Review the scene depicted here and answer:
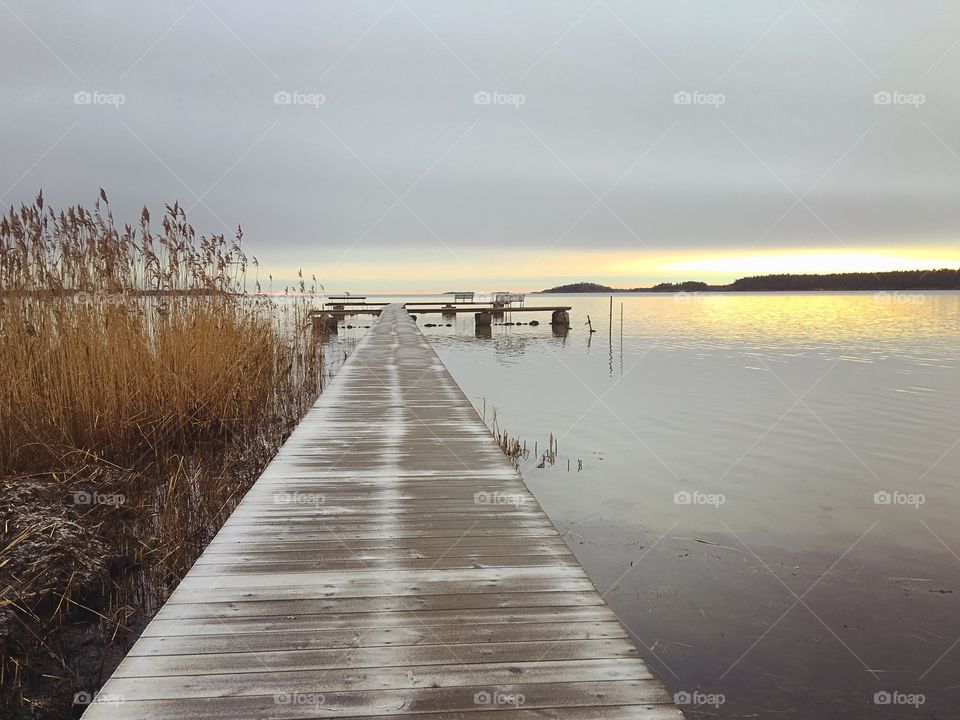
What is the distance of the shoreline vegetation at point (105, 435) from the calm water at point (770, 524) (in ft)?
9.31

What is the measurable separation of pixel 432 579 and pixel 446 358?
1604 centimetres

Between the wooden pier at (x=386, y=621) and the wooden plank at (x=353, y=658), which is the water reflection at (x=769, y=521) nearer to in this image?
the wooden pier at (x=386, y=621)

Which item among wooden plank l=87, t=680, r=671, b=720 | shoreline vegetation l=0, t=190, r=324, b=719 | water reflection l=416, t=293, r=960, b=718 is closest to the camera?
wooden plank l=87, t=680, r=671, b=720

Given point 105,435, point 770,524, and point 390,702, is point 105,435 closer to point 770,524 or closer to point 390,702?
point 390,702

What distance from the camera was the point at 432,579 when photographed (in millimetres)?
2326

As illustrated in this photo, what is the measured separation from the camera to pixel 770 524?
18.5 ft

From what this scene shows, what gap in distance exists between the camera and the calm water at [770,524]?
3.47 metres

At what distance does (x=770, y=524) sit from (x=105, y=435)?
18.7ft

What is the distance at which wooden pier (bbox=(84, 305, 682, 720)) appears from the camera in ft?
5.39

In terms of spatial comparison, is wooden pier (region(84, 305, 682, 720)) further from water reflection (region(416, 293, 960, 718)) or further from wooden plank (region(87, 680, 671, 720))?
water reflection (region(416, 293, 960, 718))

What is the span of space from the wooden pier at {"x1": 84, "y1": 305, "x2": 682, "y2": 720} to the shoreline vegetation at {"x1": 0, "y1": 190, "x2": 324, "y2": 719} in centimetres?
91

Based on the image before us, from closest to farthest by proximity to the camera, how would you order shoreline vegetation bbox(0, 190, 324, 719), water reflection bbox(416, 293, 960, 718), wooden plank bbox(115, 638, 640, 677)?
wooden plank bbox(115, 638, 640, 677)
shoreline vegetation bbox(0, 190, 324, 719)
water reflection bbox(416, 293, 960, 718)

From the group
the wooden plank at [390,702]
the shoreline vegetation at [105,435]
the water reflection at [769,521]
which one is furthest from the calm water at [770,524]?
the shoreline vegetation at [105,435]

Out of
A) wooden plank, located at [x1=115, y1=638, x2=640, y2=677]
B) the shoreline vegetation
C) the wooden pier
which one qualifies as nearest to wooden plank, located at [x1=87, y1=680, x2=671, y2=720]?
the wooden pier
